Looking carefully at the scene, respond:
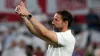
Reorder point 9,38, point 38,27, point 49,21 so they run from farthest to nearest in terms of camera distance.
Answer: point 49,21 → point 9,38 → point 38,27

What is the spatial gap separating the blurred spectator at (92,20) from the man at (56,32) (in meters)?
6.89

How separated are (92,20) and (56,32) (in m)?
7.14

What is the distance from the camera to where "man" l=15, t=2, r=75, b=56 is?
23.5ft

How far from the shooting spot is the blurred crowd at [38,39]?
43.5 feet

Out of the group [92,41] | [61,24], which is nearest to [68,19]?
[61,24]

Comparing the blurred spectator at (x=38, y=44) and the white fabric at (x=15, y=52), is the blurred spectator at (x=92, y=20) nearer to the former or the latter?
the blurred spectator at (x=38, y=44)

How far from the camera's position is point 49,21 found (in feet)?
47.0

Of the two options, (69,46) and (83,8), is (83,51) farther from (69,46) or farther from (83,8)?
(69,46)

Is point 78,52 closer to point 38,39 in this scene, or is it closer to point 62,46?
point 38,39

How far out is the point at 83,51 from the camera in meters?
13.4

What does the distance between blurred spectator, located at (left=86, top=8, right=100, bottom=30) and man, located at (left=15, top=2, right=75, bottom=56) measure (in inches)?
271

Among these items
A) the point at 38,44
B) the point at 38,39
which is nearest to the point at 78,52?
the point at 38,44

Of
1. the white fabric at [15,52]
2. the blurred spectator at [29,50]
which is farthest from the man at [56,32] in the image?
the white fabric at [15,52]

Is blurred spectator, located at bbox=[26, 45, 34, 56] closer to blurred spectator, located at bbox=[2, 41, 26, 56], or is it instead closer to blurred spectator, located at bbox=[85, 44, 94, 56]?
blurred spectator, located at bbox=[2, 41, 26, 56]
